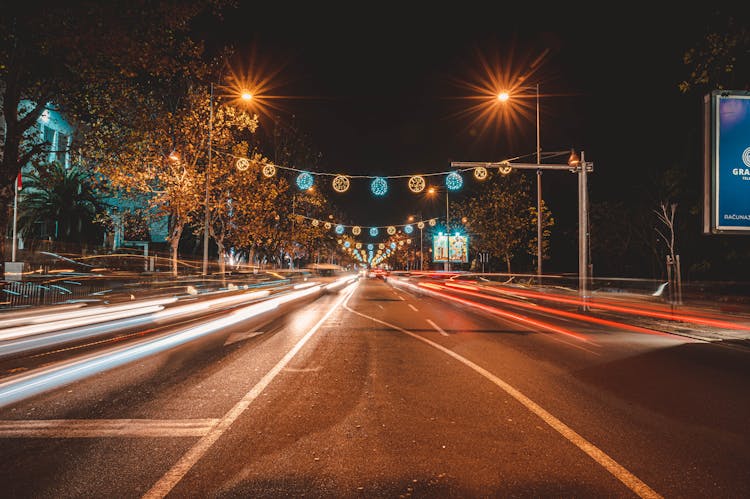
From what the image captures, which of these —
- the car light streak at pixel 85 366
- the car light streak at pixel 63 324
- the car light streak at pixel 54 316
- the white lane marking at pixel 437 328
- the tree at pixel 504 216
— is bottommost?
the white lane marking at pixel 437 328

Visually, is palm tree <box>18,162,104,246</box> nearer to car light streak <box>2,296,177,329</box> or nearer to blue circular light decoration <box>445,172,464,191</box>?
car light streak <box>2,296,177,329</box>

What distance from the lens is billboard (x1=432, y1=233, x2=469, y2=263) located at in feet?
157

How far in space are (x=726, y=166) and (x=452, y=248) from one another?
127 feet

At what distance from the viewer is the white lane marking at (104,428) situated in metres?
4.60

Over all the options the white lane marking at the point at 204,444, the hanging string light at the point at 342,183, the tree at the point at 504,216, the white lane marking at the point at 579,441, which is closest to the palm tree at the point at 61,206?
the hanging string light at the point at 342,183

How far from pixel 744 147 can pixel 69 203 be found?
41.6m

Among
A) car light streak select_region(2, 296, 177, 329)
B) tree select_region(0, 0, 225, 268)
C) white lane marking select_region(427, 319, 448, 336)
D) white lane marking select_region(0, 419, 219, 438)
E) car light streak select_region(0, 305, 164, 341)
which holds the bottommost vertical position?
white lane marking select_region(427, 319, 448, 336)

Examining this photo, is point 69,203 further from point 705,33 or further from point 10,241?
point 705,33

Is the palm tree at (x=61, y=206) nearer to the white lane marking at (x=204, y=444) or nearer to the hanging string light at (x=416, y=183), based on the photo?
the hanging string light at (x=416, y=183)

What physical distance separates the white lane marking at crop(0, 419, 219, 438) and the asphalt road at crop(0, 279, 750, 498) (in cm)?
3

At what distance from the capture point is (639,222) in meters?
35.3

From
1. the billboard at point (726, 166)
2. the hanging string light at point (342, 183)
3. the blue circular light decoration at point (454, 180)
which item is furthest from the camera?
the hanging string light at point (342, 183)

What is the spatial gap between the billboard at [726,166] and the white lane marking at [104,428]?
42.2 ft

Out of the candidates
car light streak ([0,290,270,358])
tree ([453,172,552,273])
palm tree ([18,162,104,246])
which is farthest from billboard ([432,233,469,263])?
car light streak ([0,290,270,358])
